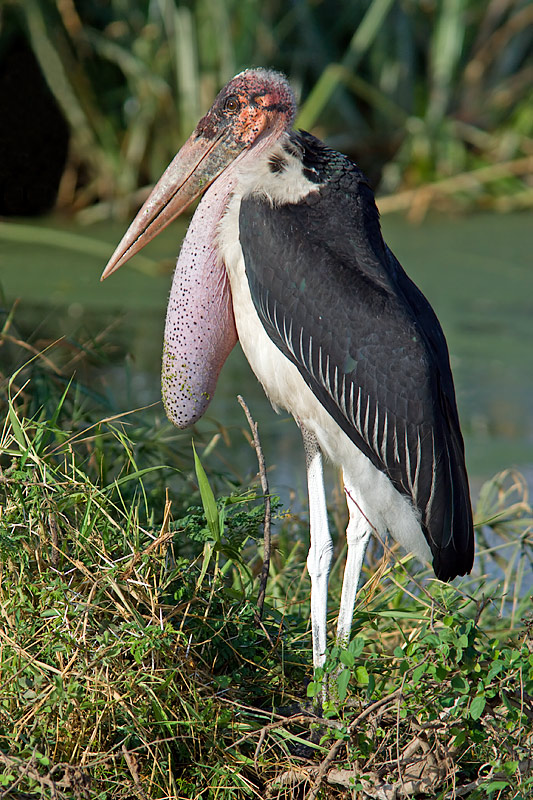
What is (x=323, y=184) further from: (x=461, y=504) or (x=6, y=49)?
(x=6, y=49)

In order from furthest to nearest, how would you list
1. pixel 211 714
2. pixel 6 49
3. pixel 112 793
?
1. pixel 6 49
2. pixel 211 714
3. pixel 112 793

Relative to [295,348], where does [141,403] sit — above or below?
below

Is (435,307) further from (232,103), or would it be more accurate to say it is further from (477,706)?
(477,706)

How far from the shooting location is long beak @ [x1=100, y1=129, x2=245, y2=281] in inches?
105

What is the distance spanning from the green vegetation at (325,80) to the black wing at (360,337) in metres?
4.55

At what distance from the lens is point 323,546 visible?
260 cm

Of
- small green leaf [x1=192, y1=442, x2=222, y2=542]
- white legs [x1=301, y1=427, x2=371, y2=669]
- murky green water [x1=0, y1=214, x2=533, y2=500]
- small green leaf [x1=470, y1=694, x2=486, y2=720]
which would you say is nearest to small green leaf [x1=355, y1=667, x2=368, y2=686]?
small green leaf [x1=470, y1=694, x2=486, y2=720]

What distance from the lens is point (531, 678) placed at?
2.01m

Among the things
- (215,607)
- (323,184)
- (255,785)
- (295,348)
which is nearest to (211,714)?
(255,785)

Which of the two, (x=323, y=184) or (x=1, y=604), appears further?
(x=323, y=184)

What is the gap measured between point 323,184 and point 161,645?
1116 mm

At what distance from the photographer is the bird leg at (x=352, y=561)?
245 cm

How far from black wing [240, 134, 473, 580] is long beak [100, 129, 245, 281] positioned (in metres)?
0.26

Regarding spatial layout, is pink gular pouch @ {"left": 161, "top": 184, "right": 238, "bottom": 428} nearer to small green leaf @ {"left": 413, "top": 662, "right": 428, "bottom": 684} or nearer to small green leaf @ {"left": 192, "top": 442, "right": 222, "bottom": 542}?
small green leaf @ {"left": 192, "top": 442, "right": 222, "bottom": 542}
